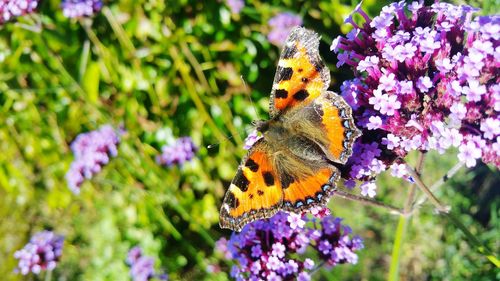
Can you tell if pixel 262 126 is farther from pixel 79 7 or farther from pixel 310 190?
pixel 79 7

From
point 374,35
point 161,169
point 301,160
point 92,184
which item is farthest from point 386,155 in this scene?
point 92,184

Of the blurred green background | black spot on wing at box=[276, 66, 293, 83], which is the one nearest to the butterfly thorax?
black spot on wing at box=[276, 66, 293, 83]

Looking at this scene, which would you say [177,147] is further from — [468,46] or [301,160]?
[468,46]

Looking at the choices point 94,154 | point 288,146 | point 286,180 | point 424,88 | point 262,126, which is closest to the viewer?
point 424,88

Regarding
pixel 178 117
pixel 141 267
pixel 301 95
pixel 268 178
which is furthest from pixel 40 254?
pixel 301 95

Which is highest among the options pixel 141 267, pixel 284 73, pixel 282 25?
pixel 284 73
